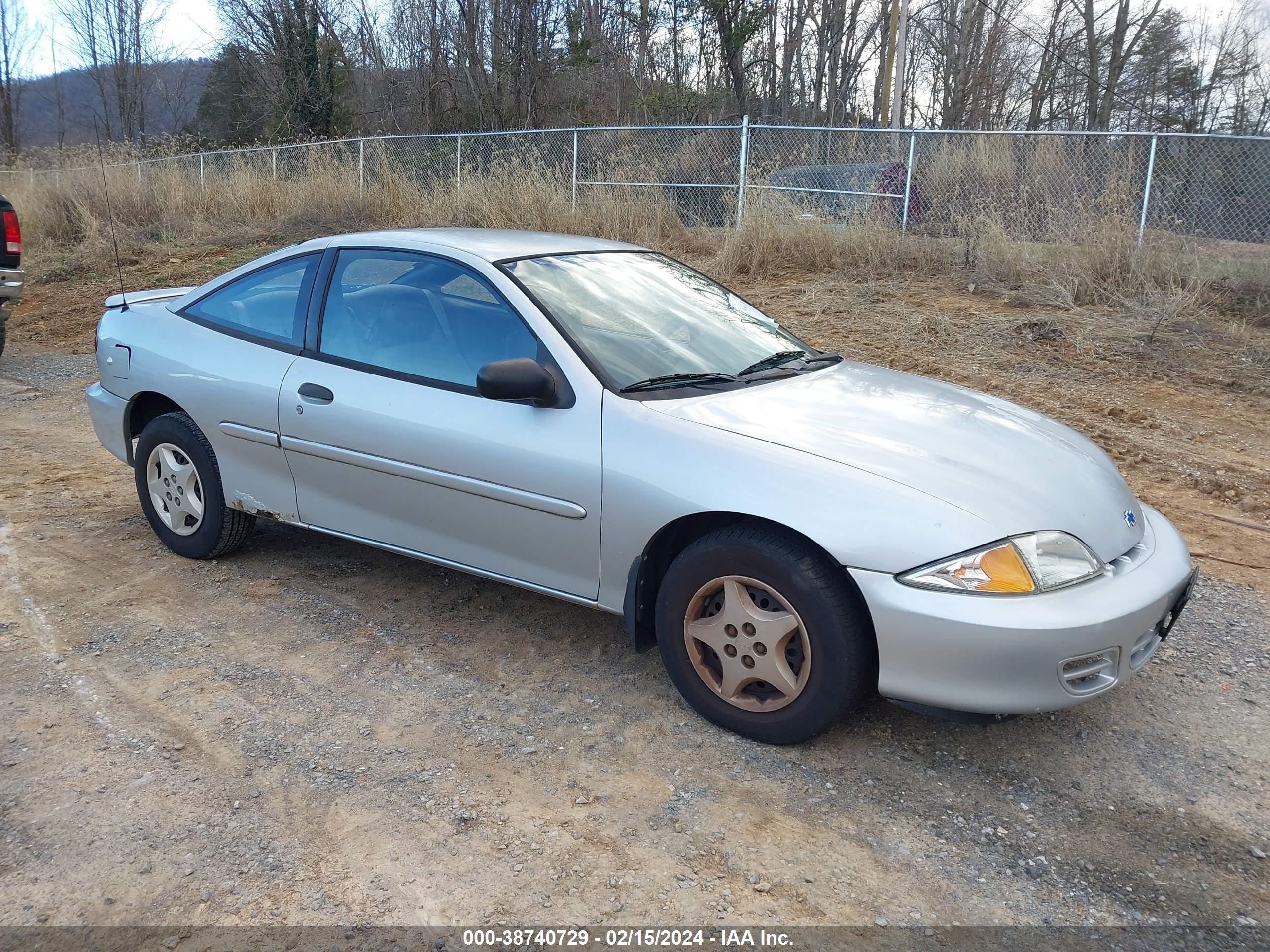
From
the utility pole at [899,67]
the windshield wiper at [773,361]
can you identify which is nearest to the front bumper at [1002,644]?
the windshield wiper at [773,361]

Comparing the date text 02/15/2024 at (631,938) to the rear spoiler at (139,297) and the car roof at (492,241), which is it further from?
the rear spoiler at (139,297)

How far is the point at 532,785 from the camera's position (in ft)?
9.70

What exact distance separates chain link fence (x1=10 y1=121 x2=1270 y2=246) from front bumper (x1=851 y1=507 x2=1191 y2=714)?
28.7ft

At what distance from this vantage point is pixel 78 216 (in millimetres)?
17641

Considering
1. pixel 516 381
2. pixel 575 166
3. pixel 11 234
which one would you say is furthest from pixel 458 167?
pixel 516 381

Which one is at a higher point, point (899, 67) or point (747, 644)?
point (899, 67)

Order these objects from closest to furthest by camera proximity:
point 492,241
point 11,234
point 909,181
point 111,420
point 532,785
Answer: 1. point 532,785
2. point 492,241
3. point 111,420
4. point 11,234
5. point 909,181

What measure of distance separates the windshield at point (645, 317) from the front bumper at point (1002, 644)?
3.84ft

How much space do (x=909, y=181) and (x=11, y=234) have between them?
950cm

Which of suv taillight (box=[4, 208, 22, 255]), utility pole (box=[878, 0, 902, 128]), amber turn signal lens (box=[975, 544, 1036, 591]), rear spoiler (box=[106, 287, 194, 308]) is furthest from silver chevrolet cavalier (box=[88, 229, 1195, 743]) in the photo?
utility pole (box=[878, 0, 902, 128])

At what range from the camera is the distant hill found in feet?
136

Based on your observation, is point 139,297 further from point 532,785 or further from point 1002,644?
point 1002,644

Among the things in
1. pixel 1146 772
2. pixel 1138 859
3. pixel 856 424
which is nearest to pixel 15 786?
pixel 856 424

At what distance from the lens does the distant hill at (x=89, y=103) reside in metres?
41.6
